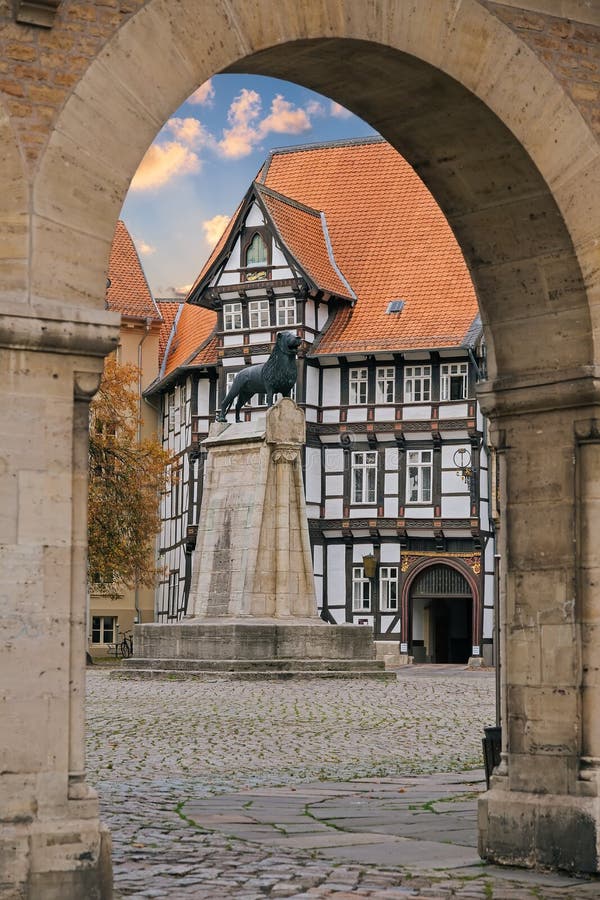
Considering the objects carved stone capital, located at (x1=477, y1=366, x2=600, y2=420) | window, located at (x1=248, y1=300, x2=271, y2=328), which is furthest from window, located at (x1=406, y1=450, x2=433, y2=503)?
carved stone capital, located at (x1=477, y1=366, x2=600, y2=420)

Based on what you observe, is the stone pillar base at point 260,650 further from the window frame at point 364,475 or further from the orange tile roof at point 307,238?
the orange tile roof at point 307,238

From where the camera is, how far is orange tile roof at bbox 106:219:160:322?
183 ft

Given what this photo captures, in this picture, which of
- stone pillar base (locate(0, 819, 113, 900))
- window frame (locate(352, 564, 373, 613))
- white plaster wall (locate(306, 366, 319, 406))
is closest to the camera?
stone pillar base (locate(0, 819, 113, 900))

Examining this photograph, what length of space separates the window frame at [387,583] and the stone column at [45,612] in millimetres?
38477

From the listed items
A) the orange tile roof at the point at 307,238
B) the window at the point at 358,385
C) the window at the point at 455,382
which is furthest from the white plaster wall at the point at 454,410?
the orange tile roof at the point at 307,238

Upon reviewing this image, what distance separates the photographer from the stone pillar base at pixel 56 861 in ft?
21.2

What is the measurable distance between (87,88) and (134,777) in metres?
6.90

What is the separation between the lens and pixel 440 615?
47.8 meters

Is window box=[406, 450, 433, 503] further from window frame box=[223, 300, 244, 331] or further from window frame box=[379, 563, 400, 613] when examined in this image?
window frame box=[223, 300, 244, 331]

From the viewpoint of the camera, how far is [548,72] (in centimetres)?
835

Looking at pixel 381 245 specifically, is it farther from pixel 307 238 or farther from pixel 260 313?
pixel 260 313

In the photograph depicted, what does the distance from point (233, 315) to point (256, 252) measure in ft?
6.34

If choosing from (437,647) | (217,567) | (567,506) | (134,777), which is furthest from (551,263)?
(437,647)

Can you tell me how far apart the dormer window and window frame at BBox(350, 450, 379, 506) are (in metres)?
5.85
